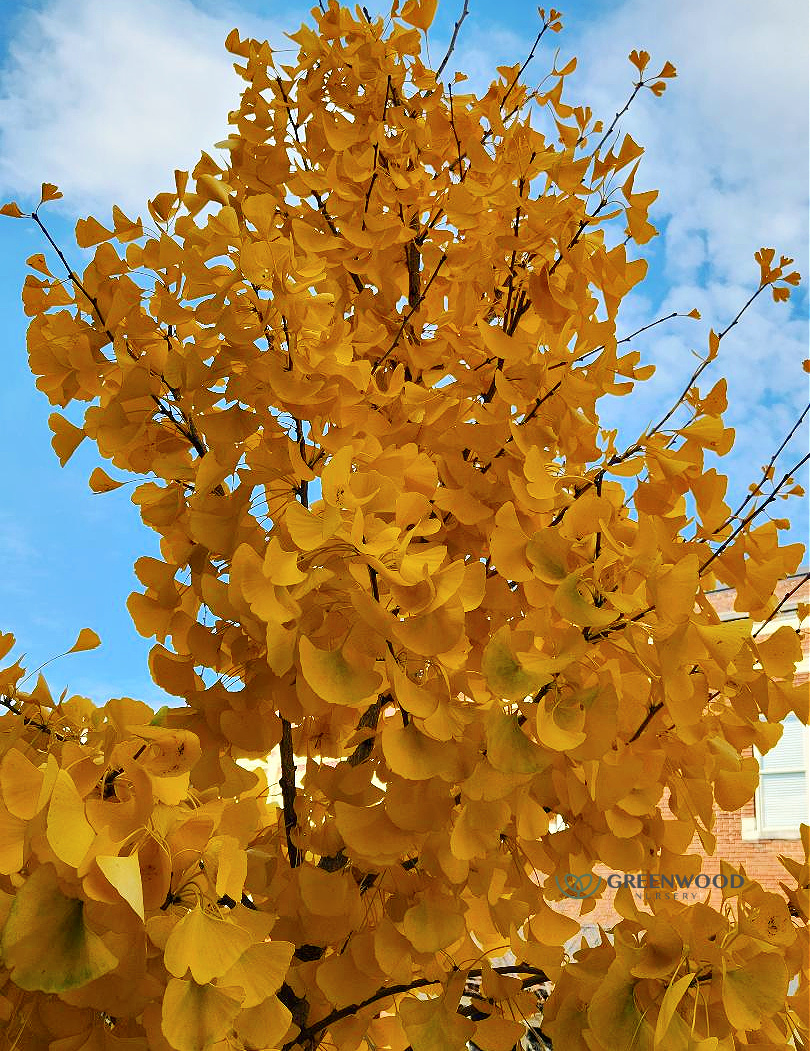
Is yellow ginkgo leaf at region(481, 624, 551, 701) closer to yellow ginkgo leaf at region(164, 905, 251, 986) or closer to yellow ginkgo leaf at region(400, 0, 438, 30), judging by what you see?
yellow ginkgo leaf at region(164, 905, 251, 986)

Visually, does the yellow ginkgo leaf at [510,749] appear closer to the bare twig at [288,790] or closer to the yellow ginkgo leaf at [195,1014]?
the yellow ginkgo leaf at [195,1014]

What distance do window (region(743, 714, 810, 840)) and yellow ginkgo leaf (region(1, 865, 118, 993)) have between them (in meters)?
8.00

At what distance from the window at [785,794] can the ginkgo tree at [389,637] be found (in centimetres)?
746

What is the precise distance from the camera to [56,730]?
1152mm

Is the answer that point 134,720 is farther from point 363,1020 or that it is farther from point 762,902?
point 762,902

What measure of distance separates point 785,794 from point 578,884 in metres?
7.83

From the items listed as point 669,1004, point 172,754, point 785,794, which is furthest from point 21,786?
point 785,794

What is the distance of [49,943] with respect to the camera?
676mm

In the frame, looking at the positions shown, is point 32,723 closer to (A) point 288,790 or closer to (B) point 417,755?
(A) point 288,790

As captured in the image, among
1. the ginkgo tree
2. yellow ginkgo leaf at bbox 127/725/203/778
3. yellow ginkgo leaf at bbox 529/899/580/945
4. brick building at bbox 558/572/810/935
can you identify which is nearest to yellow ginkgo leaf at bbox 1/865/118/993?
the ginkgo tree

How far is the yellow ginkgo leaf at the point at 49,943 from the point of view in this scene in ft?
2.19

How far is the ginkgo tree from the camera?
758 millimetres

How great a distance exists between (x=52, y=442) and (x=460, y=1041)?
87 centimetres

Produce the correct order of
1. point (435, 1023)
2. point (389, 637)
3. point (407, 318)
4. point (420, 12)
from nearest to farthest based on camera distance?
point (389, 637)
point (435, 1023)
point (407, 318)
point (420, 12)
